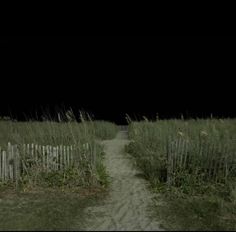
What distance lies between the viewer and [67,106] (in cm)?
2767

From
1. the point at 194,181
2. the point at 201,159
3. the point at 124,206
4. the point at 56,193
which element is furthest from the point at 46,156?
the point at 201,159

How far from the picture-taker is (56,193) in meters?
9.36

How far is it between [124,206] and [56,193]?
1599 mm

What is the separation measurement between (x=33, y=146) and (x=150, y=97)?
18.1 m

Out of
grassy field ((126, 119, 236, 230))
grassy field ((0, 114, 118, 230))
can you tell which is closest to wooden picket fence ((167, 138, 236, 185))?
grassy field ((126, 119, 236, 230))

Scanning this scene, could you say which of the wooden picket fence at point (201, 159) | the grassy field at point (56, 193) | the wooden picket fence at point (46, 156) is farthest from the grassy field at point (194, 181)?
the wooden picket fence at point (46, 156)

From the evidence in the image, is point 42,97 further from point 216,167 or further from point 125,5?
point 216,167

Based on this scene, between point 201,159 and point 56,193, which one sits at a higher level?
point 201,159

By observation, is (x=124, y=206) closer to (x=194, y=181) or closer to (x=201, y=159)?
(x=194, y=181)

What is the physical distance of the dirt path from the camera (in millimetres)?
7539

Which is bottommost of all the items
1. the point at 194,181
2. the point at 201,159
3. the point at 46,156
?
the point at 194,181

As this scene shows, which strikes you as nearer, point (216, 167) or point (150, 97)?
point (216, 167)

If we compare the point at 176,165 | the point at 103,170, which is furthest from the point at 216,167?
the point at 103,170

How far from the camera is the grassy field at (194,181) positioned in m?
7.91
